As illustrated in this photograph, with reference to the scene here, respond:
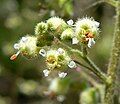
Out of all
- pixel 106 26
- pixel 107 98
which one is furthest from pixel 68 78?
pixel 106 26

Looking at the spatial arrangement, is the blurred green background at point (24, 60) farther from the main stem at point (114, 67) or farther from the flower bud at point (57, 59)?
the flower bud at point (57, 59)

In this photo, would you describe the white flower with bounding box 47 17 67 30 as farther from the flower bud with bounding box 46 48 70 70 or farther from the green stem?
the green stem

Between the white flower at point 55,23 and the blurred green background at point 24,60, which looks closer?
the white flower at point 55,23

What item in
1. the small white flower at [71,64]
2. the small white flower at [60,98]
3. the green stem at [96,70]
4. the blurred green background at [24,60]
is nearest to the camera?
the small white flower at [71,64]

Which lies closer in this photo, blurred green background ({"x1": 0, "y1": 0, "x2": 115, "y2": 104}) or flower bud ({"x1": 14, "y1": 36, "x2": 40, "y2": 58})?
flower bud ({"x1": 14, "y1": 36, "x2": 40, "y2": 58})

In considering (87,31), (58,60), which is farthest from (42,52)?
(87,31)

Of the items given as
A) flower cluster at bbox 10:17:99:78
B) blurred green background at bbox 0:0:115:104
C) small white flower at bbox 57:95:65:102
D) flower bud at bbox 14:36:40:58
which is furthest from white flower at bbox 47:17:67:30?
blurred green background at bbox 0:0:115:104

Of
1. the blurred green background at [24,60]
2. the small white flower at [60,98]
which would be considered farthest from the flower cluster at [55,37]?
the blurred green background at [24,60]

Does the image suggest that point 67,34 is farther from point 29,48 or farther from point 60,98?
point 60,98
